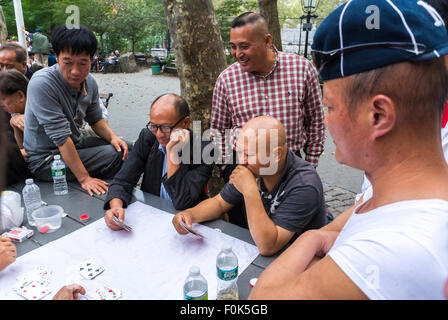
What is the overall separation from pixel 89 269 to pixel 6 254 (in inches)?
17.3

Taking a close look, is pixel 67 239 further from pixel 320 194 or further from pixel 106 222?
pixel 320 194

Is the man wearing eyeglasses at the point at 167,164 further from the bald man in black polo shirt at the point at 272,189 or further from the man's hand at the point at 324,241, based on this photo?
the man's hand at the point at 324,241

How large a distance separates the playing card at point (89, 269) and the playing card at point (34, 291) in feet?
0.55

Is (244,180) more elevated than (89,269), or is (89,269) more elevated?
(244,180)

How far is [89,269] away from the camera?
164cm

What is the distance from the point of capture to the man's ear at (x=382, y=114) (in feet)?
2.50

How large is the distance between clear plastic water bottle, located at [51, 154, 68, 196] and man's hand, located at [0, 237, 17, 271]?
944 mm

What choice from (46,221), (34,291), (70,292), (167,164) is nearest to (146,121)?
(167,164)

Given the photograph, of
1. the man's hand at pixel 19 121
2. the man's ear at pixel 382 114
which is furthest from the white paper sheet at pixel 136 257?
the man's hand at pixel 19 121

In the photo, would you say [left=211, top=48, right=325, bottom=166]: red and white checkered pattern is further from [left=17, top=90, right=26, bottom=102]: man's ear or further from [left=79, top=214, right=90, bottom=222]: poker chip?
[left=17, top=90, right=26, bottom=102]: man's ear

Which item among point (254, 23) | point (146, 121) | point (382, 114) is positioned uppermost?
point (254, 23)

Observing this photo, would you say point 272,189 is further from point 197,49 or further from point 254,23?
point 197,49
